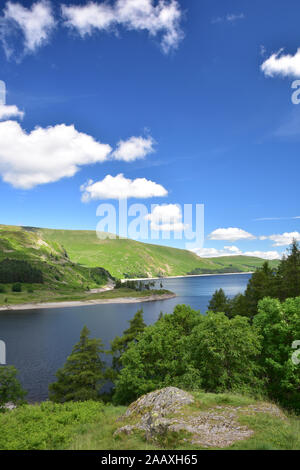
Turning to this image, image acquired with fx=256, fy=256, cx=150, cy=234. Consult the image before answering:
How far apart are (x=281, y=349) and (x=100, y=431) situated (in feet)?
72.2

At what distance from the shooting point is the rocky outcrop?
1285cm

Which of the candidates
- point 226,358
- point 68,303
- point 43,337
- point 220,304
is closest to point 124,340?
point 226,358

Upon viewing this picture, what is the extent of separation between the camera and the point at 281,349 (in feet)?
94.7

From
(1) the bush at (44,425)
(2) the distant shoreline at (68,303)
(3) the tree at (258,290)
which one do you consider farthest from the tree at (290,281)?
(2) the distant shoreline at (68,303)

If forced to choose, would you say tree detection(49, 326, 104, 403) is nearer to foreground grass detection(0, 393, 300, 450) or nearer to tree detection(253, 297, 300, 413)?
foreground grass detection(0, 393, 300, 450)

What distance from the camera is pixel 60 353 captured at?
235 ft

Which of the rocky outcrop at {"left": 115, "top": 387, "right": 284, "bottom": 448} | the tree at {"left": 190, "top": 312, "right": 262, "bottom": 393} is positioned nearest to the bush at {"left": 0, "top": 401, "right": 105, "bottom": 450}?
the rocky outcrop at {"left": 115, "top": 387, "right": 284, "bottom": 448}

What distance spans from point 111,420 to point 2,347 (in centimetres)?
7412

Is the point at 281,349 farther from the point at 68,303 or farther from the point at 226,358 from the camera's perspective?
the point at 68,303

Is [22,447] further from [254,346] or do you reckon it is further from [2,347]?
[2,347]

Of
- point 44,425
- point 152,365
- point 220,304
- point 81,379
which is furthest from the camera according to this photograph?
point 220,304

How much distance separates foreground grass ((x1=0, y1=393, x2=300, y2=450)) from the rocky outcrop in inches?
14.7

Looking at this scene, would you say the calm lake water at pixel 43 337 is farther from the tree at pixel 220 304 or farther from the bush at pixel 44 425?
the tree at pixel 220 304
